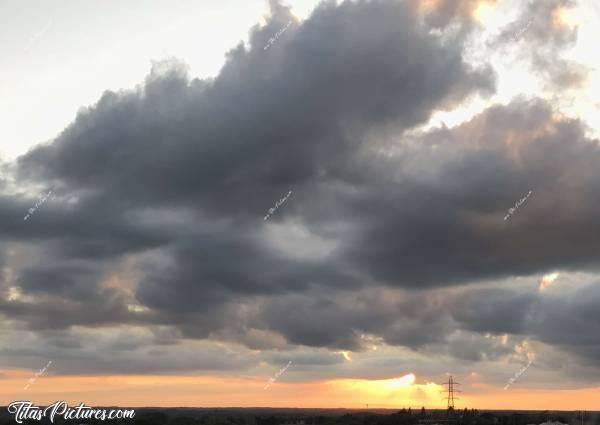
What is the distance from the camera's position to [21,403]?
134 metres

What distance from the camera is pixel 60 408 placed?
14100 centimetres

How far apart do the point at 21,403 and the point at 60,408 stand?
8.88m

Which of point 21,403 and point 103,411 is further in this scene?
point 103,411

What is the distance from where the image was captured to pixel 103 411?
145 metres

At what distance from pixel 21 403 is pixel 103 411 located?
53.7 ft

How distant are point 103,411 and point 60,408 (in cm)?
789
